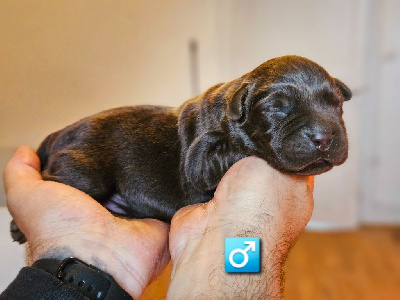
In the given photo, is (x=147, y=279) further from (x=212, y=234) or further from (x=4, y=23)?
(x=4, y=23)

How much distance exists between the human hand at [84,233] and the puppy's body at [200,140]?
56 mm

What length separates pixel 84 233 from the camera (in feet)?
3.13

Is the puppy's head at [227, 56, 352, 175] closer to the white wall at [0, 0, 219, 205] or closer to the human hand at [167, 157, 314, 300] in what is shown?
the human hand at [167, 157, 314, 300]

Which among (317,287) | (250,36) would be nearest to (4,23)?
(250,36)

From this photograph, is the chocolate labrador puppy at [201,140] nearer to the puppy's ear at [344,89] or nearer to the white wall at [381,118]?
the puppy's ear at [344,89]

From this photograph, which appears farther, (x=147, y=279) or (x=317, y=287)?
(x=317, y=287)

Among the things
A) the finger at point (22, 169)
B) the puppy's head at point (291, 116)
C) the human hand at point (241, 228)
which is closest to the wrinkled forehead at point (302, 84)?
the puppy's head at point (291, 116)

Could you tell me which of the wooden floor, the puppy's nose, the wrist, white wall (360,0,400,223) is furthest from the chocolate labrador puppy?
white wall (360,0,400,223)

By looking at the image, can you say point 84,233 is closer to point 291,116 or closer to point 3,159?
point 3,159

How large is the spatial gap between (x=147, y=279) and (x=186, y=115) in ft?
1.21

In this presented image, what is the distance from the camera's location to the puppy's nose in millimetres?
868

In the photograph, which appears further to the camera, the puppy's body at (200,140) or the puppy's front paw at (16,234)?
the puppy's front paw at (16,234)

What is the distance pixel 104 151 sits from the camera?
1097 mm

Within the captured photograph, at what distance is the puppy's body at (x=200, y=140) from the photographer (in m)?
0.91
